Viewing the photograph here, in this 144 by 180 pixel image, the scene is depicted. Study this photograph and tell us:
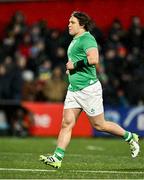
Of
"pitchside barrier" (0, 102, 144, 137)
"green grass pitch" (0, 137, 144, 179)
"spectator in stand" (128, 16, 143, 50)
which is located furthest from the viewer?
"spectator in stand" (128, 16, 143, 50)

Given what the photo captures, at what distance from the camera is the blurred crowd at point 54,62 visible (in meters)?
23.4

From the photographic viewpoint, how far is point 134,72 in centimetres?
2466

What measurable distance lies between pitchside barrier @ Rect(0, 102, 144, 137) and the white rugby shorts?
35.5 feet

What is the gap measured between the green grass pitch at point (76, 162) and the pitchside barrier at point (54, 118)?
209cm

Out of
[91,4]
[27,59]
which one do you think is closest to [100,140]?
[27,59]

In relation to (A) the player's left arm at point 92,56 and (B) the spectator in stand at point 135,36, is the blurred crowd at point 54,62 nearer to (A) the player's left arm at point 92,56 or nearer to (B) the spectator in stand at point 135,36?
(B) the spectator in stand at point 135,36

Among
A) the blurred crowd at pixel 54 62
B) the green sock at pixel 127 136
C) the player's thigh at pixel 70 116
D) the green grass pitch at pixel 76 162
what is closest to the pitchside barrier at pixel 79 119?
the blurred crowd at pixel 54 62

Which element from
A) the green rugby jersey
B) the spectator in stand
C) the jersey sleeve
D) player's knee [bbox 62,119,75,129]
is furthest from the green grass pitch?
the spectator in stand

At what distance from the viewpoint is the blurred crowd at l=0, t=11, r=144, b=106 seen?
76.9ft

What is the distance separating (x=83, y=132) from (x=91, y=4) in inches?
289

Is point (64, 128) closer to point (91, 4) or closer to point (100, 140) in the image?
point (100, 140)

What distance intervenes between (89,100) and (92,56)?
673 millimetres

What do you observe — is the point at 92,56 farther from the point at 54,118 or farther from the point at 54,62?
the point at 54,62

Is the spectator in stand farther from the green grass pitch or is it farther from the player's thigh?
the player's thigh
